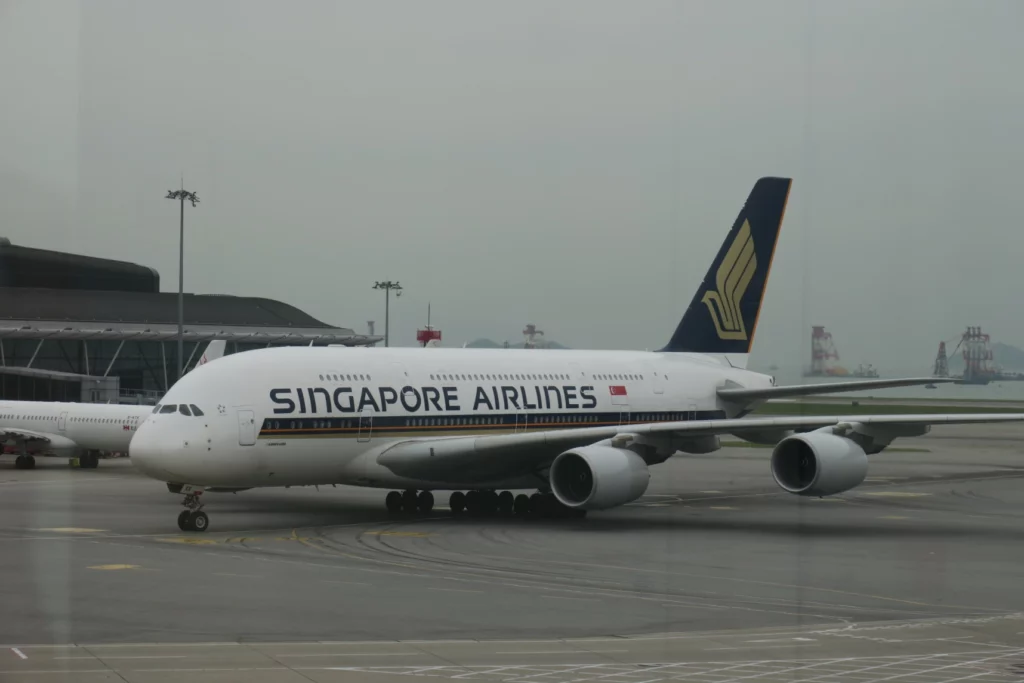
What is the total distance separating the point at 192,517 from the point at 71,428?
90.0ft

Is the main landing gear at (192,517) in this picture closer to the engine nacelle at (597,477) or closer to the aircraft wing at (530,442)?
the aircraft wing at (530,442)

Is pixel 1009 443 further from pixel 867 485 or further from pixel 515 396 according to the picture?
pixel 515 396

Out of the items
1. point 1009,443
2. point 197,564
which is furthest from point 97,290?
point 197,564

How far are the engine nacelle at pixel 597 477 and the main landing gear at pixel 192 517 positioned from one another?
26.0 ft

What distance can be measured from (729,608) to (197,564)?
9.70 metres

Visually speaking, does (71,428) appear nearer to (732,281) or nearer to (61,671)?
(732,281)

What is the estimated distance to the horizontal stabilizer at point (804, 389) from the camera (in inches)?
1314

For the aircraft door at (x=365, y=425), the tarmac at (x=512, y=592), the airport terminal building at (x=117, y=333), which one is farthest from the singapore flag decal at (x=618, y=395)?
the airport terminal building at (x=117, y=333)

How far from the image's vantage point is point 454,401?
32.2m

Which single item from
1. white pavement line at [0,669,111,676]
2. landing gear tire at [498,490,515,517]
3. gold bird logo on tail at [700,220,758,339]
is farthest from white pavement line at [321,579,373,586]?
gold bird logo on tail at [700,220,758,339]

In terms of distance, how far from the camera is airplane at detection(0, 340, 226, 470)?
52031 millimetres

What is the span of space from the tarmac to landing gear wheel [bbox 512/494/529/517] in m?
1.49

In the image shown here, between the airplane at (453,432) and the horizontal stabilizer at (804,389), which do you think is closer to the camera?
the airplane at (453,432)

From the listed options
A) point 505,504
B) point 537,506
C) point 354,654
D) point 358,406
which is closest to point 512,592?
point 354,654
